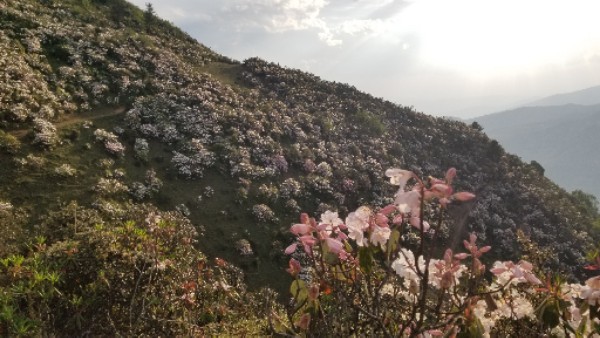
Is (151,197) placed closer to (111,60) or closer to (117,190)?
(117,190)

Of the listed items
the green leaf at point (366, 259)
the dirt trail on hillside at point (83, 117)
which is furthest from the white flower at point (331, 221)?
the dirt trail on hillside at point (83, 117)

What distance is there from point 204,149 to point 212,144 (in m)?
1.76

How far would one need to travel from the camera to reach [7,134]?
21797 mm

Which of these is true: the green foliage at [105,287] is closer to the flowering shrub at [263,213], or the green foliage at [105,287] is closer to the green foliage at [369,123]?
the flowering shrub at [263,213]

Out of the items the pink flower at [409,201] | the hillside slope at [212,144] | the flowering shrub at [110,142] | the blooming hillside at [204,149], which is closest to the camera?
the pink flower at [409,201]

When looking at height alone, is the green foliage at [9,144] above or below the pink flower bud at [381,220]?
below

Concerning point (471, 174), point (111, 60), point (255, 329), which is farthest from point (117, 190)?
point (471, 174)

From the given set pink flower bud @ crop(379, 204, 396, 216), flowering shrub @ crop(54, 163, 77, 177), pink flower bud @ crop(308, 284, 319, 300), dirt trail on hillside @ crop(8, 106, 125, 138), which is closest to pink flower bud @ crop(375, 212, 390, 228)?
pink flower bud @ crop(379, 204, 396, 216)

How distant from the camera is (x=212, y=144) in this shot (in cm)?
3253

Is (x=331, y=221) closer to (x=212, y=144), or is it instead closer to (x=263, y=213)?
(x=263, y=213)

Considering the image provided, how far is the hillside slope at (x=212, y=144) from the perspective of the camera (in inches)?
925

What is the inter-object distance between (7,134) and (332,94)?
126ft

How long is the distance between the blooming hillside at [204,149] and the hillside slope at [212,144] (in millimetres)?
134

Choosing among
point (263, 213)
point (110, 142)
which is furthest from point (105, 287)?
point (110, 142)
